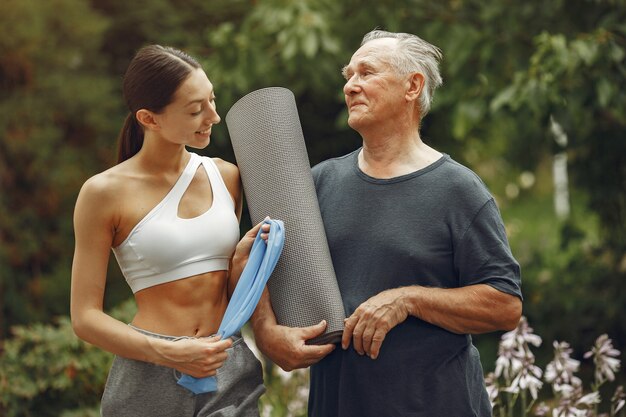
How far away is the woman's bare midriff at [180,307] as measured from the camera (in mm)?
2461

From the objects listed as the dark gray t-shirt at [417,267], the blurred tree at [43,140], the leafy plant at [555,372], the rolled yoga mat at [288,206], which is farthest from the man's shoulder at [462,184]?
the blurred tree at [43,140]

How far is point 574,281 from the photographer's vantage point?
708 cm

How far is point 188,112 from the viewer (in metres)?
2.44

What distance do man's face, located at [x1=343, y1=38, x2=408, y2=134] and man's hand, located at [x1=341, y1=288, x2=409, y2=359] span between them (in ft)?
1.48

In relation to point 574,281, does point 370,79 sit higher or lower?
higher

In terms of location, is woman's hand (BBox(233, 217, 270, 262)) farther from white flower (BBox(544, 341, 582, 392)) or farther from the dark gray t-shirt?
white flower (BBox(544, 341, 582, 392))

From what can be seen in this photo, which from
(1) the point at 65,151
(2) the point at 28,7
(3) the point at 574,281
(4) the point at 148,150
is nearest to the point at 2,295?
(1) the point at 65,151

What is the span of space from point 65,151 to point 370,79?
18.4 feet

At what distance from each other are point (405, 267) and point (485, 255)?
21 cm

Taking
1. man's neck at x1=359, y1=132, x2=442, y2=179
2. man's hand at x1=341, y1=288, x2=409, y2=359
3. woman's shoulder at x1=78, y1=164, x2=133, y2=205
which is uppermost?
woman's shoulder at x1=78, y1=164, x2=133, y2=205

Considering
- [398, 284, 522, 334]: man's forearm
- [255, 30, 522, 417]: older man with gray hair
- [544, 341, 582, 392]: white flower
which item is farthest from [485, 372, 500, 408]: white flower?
[398, 284, 522, 334]: man's forearm

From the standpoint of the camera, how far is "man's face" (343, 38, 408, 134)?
2629 mm

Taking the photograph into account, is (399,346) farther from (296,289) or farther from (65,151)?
(65,151)

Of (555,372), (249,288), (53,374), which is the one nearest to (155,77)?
(249,288)
